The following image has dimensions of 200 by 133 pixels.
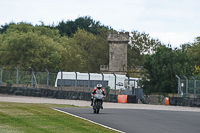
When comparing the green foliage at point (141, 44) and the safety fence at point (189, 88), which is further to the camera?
the green foliage at point (141, 44)

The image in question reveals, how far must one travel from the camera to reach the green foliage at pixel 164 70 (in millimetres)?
60031

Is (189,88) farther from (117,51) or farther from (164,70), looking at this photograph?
(117,51)

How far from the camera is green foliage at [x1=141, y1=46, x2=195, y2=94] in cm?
6003

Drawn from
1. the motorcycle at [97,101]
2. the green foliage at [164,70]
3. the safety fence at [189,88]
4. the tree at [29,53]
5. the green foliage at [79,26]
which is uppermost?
the green foliage at [79,26]

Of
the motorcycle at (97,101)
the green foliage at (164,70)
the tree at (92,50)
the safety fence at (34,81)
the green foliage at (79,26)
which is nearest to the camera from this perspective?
the motorcycle at (97,101)

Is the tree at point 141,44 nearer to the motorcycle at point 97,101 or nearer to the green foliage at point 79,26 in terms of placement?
the green foliage at point 79,26

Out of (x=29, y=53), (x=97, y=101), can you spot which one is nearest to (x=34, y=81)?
(x=97, y=101)

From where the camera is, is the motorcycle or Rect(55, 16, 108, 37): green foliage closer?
the motorcycle


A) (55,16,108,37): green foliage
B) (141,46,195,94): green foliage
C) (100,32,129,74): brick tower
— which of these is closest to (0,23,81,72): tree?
(100,32,129,74): brick tower

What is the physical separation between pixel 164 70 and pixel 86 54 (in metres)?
52.4

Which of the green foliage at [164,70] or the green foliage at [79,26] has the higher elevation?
the green foliage at [79,26]

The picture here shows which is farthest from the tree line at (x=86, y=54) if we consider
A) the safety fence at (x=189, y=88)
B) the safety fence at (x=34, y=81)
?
the safety fence at (x=189, y=88)

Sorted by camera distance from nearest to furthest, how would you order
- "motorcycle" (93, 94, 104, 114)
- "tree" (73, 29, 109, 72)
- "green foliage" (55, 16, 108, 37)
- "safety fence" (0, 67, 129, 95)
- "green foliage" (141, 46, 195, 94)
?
"motorcycle" (93, 94, 104, 114)
"safety fence" (0, 67, 129, 95)
"green foliage" (141, 46, 195, 94)
"tree" (73, 29, 109, 72)
"green foliage" (55, 16, 108, 37)

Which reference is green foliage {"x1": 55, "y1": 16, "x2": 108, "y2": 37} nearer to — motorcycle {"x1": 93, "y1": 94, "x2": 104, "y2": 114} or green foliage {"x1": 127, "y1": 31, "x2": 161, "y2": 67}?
green foliage {"x1": 127, "y1": 31, "x2": 161, "y2": 67}
